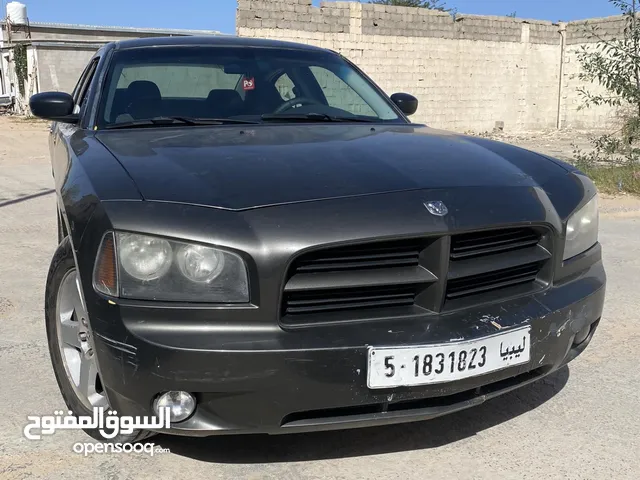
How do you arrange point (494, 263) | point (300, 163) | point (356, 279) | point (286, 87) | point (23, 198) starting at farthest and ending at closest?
point (23, 198)
point (286, 87)
point (300, 163)
point (494, 263)
point (356, 279)

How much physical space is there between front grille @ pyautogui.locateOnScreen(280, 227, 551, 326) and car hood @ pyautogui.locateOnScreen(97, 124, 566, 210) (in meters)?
0.20

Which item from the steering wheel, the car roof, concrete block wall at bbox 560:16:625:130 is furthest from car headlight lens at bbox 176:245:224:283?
concrete block wall at bbox 560:16:625:130

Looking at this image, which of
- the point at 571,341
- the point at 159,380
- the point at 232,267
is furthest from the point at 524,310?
the point at 159,380

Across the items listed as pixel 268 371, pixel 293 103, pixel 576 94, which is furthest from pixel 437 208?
pixel 576 94

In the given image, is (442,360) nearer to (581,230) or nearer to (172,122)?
(581,230)

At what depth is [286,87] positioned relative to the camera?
3680mm

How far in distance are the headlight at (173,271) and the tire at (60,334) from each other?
1.30ft

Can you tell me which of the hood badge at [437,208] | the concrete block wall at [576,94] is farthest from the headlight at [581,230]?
the concrete block wall at [576,94]

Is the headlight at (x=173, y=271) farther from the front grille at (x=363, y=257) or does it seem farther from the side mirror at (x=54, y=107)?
the side mirror at (x=54, y=107)

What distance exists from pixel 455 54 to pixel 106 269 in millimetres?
17664

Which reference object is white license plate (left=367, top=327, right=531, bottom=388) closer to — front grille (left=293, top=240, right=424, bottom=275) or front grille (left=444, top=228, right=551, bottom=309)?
front grille (left=444, top=228, right=551, bottom=309)

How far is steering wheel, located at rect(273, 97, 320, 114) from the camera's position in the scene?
3.42 m

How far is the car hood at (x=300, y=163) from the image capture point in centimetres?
213

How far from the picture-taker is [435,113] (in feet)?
59.9
